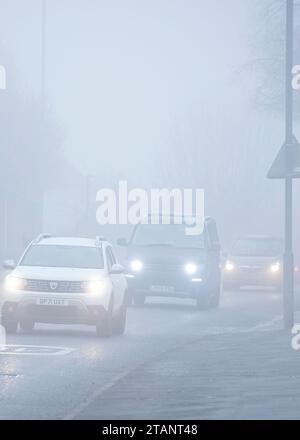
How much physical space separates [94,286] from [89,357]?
4189mm

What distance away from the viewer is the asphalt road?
15.1 metres

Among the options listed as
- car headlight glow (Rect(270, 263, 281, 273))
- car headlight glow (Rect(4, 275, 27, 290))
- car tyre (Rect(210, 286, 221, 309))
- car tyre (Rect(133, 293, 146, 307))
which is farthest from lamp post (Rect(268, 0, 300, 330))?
car headlight glow (Rect(270, 263, 281, 273))

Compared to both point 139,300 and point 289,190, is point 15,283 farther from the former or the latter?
point 139,300

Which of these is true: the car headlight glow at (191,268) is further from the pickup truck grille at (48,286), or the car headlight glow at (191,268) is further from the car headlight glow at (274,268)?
the pickup truck grille at (48,286)

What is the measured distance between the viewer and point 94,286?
82.4 feet

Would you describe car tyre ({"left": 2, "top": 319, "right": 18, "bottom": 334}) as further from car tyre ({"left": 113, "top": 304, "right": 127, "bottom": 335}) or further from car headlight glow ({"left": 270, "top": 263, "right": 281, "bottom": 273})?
car headlight glow ({"left": 270, "top": 263, "right": 281, "bottom": 273})

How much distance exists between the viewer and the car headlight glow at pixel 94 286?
25016 mm
